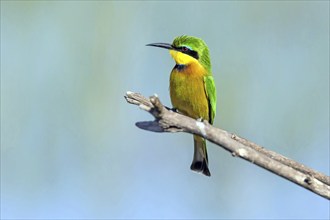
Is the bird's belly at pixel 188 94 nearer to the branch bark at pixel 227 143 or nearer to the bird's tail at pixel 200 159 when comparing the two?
the bird's tail at pixel 200 159

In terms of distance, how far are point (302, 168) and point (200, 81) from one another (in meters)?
1.06

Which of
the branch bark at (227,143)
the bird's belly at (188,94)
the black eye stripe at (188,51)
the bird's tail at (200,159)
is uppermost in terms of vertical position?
the black eye stripe at (188,51)

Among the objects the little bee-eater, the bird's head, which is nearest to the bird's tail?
the little bee-eater

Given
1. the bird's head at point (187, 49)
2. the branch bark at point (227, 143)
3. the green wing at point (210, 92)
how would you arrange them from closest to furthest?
1. the branch bark at point (227, 143)
2. the bird's head at point (187, 49)
3. the green wing at point (210, 92)

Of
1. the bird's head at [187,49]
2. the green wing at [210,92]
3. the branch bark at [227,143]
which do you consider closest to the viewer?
the branch bark at [227,143]

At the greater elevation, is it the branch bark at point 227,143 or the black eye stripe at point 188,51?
the black eye stripe at point 188,51

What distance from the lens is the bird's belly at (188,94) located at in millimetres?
3033

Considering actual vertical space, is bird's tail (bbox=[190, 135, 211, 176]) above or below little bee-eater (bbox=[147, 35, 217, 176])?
below

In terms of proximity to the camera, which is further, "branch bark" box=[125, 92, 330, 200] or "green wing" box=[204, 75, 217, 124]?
"green wing" box=[204, 75, 217, 124]

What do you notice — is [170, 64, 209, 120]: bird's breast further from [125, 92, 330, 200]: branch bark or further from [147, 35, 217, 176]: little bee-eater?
[125, 92, 330, 200]: branch bark

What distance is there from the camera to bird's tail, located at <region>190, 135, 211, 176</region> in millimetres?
3129

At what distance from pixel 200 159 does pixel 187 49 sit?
0.62m

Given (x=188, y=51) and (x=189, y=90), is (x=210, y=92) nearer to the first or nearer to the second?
(x=189, y=90)

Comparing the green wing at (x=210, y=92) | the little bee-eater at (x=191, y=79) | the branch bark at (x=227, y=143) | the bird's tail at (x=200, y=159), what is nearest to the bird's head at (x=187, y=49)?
the little bee-eater at (x=191, y=79)
